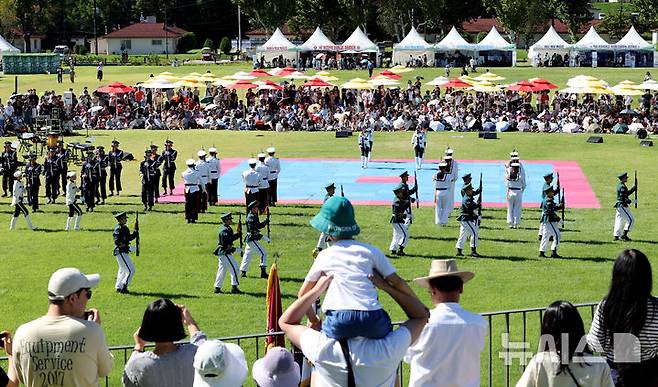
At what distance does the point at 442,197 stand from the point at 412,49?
5046 cm

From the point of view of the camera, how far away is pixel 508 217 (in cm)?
2719

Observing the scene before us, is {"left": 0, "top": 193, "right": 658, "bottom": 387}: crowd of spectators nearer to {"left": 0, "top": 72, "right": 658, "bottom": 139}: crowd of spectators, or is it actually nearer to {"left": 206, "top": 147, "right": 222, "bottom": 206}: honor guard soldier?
{"left": 206, "top": 147, "right": 222, "bottom": 206}: honor guard soldier

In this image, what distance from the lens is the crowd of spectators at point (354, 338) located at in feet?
21.5

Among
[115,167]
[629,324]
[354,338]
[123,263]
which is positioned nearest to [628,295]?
[629,324]

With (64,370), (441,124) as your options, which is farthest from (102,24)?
(64,370)

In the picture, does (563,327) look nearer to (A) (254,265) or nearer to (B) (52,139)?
(A) (254,265)

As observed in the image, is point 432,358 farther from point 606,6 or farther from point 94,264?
point 606,6

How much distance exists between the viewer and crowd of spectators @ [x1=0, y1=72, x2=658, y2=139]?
5069 cm

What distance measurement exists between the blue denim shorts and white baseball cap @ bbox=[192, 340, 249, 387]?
0.90 metres

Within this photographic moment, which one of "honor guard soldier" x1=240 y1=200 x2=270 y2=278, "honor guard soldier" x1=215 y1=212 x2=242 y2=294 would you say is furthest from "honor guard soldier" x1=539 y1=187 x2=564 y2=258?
"honor guard soldier" x1=215 y1=212 x2=242 y2=294

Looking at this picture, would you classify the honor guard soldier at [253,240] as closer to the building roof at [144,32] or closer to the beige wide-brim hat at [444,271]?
the beige wide-brim hat at [444,271]

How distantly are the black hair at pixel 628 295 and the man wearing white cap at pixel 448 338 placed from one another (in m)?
0.95

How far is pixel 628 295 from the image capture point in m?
7.62

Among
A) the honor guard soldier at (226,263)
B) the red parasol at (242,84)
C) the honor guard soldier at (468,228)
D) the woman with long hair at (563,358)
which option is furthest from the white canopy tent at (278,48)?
the woman with long hair at (563,358)
